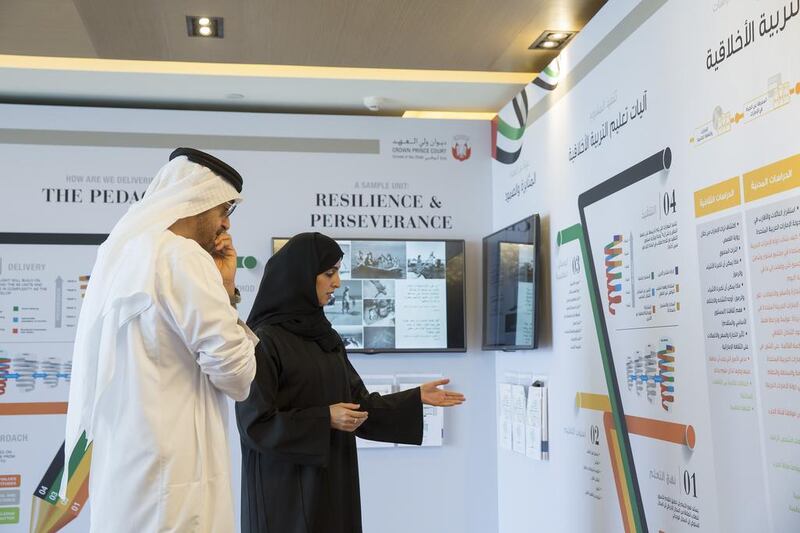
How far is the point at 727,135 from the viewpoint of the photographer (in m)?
2.58

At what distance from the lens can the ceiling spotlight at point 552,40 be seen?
165 inches

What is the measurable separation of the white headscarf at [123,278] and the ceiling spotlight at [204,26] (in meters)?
1.80

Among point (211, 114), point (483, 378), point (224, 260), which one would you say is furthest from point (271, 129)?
point (224, 260)

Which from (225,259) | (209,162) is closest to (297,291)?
(225,259)

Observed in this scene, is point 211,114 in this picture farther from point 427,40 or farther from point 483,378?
point 483,378

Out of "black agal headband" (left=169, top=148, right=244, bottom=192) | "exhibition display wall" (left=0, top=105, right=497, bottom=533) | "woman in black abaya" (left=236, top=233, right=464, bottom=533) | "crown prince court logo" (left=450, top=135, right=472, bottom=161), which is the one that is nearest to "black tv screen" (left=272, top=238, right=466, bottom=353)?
"exhibition display wall" (left=0, top=105, right=497, bottom=533)

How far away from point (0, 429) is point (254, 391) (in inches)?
102

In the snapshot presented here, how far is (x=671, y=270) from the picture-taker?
2918 mm

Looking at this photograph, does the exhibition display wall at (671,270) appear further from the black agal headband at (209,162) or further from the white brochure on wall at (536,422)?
the black agal headband at (209,162)

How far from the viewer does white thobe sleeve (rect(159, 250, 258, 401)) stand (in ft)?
7.19

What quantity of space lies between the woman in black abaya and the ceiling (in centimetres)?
132

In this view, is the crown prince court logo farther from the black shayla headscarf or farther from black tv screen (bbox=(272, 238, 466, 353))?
the black shayla headscarf

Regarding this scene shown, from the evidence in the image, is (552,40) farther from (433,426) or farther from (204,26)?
(433,426)

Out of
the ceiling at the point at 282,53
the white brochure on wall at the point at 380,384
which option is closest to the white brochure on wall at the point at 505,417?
the white brochure on wall at the point at 380,384
